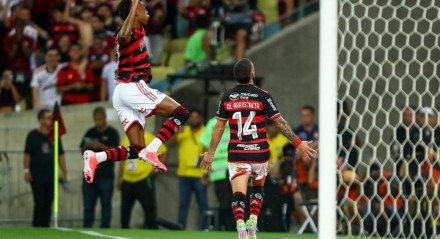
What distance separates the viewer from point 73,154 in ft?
75.1

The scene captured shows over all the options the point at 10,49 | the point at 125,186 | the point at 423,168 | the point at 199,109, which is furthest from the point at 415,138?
the point at 10,49

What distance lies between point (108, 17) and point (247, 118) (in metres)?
10.4

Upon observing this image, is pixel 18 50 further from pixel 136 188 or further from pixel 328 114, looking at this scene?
pixel 328 114

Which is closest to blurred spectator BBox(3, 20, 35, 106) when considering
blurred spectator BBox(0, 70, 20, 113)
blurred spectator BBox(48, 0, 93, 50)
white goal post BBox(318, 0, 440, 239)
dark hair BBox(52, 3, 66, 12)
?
blurred spectator BBox(0, 70, 20, 113)

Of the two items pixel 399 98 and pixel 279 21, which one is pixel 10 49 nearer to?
pixel 279 21

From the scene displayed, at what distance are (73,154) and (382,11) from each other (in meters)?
9.21

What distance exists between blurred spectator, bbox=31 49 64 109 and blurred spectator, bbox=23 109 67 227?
1.85 m

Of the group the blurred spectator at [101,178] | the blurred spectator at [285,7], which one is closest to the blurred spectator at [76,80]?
the blurred spectator at [101,178]

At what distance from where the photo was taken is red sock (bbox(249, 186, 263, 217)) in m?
14.6

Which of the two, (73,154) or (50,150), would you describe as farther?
(73,154)

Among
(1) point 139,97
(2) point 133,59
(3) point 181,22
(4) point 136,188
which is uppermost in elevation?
(3) point 181,22

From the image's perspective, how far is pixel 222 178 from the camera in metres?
21.0

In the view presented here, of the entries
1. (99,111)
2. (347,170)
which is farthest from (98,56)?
(347,170)

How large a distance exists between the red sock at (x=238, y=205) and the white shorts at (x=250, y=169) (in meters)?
0.21
